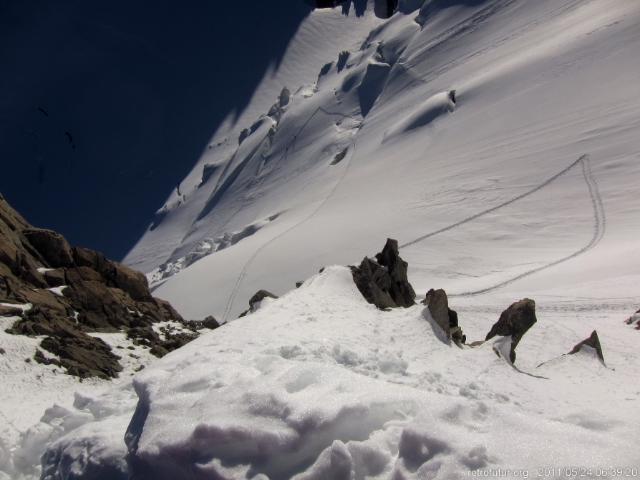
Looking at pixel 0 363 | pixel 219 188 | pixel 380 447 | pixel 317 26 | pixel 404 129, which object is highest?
pixel 317 26

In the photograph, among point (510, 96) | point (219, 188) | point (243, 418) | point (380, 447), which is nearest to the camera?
point (380, 447)

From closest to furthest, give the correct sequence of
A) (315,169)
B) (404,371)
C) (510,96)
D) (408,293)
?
(404,371) < (408,293) < (510,96) < (315,169)

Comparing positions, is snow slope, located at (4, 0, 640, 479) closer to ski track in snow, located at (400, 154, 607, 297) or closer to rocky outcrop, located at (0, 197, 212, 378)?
ski track in snow, located at (400, 154, 607, 297)

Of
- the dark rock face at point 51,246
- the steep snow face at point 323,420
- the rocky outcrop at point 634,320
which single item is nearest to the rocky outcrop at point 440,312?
the steep snow face at point 323,420

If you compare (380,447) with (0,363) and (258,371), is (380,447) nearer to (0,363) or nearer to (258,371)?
(258,371)

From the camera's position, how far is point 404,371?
834 centimetres

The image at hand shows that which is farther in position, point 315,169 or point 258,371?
point 315,169

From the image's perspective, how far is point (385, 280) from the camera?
17.1m

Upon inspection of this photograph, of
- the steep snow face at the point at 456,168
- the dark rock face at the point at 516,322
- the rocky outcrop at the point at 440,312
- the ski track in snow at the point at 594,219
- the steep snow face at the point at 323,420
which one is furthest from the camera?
the steep snow face at the point at 456,168

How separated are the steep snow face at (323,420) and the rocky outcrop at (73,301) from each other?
286 inches

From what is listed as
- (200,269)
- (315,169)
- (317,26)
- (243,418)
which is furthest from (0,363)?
(317,26)

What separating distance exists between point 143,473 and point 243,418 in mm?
1130

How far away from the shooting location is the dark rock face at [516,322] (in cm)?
1403

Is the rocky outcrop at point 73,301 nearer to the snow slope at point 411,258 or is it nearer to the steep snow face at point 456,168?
the snow slope at point 411,258
